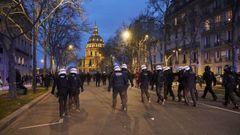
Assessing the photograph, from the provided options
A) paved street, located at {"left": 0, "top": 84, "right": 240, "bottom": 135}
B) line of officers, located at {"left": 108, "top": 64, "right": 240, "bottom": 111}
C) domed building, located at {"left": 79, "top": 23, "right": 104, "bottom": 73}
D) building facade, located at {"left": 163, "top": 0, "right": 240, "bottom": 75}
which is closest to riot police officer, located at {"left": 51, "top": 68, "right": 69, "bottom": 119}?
paved street, located at {"left": 0, "top": 84, "right": 240, "bottom": 135}

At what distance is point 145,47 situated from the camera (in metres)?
80.5

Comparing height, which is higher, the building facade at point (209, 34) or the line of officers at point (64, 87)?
the building facade at point (209, 34)

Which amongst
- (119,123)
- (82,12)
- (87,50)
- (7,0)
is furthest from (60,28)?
(87,50)

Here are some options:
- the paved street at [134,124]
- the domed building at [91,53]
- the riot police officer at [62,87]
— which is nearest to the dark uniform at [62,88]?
the riot police officer at [62,87]

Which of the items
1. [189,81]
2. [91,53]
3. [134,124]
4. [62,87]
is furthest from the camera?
[91,53]

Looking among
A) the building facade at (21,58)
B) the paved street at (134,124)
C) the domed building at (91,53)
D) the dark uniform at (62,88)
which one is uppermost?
the domed building at (91,53)

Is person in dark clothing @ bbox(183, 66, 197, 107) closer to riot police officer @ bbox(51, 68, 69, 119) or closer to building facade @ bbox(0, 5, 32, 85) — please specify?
riot police officer @ bbox(51, 68, 69, 119)

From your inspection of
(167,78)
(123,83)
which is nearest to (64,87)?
(123,83)

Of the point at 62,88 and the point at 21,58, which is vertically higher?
the point at 21,58

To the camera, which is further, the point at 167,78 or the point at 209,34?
the point at 209,34

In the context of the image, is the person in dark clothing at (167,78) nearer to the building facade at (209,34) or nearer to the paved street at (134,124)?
the paved street at (134,124)

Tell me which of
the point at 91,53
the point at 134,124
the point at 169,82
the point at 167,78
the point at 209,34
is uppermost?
the point at 91,53

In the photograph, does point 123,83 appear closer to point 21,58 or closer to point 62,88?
point 62,88

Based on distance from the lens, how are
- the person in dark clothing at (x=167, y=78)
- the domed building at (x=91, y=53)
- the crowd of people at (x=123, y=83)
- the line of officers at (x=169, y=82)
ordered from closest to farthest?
the crowd of people at (x=123, y=83), the line of officers at (x=169, y=82), the person in dark clothing at (x=167, y=78), the domed building at (x=91, y=53)
